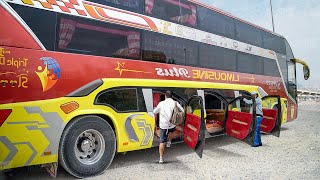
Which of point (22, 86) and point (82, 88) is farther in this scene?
point (82, 88)

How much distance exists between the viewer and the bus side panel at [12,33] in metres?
4.27

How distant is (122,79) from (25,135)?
82.4 inches

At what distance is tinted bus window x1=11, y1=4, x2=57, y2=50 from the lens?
176 inches

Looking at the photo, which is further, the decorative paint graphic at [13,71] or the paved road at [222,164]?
the paved road at [222,164]

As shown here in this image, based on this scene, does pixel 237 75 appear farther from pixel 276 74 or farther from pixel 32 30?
pixel 32 30

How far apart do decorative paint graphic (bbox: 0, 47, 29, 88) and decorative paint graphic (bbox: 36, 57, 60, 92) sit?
240mm

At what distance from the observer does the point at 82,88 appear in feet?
16.6

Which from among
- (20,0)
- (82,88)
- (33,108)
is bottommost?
(33,108)

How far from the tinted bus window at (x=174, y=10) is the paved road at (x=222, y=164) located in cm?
336

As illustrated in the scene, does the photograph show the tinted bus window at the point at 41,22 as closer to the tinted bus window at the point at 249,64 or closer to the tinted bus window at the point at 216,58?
the tinted bus window at the point at 216,58

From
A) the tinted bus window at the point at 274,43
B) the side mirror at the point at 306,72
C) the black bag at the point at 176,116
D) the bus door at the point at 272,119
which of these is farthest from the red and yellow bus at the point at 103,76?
the side mirror at the point at 306,72

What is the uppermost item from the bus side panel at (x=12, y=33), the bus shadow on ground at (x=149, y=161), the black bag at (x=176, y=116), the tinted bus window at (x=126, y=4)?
the tinted bus window at (x=126, y=4)

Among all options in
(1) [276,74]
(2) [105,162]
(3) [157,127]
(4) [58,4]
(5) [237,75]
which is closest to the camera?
(4) [58,4]

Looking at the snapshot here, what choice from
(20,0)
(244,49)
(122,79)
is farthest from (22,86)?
(244,49)
